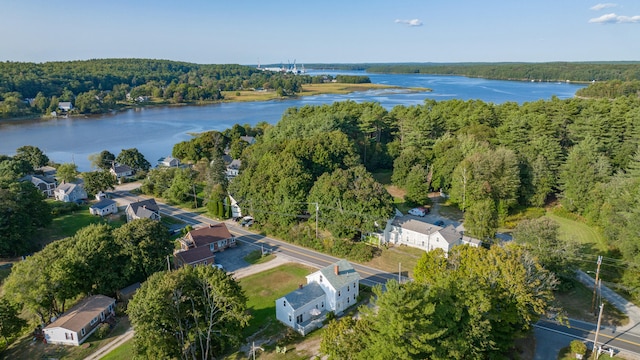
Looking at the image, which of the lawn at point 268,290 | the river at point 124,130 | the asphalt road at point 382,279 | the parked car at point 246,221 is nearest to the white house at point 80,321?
the lawn at point 268,290

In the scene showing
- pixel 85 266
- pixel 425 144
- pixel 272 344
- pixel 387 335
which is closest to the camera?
pixel 387 335

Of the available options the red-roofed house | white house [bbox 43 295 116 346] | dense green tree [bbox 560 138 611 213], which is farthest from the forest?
dense green tree [bbox 560 138 611 213]

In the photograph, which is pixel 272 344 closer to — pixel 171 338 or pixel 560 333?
pixel 171 338

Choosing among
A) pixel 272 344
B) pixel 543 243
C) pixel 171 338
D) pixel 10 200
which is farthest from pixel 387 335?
pixel 10 200

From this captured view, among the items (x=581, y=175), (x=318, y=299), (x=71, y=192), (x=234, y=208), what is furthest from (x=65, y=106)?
(x=581, y=175)

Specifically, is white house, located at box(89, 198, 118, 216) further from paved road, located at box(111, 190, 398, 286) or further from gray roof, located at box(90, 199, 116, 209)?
paved road, located at box(111, 190, 398, 286)

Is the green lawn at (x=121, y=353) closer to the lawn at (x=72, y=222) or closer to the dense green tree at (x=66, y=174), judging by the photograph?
the lawn at (x=72, y=222)

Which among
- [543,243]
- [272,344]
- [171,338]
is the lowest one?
[272,344]

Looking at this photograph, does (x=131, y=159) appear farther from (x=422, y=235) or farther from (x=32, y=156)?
(x=422, y=235)
